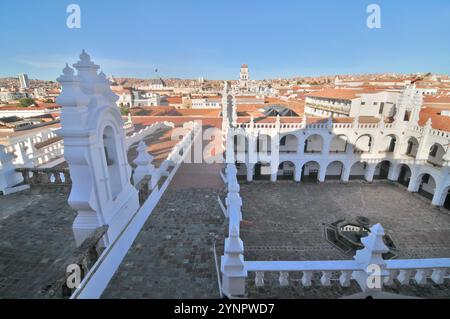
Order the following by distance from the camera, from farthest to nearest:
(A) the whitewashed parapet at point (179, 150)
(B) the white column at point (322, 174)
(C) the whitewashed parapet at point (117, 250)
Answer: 1. (B) the white column at point (322, 174)
2. (A) the whitewashed parapet at point (179, 150)
3. (C) the whitewashed parapet at point (117, 250)

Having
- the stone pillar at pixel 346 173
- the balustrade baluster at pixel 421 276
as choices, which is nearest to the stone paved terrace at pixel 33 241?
the balustrade baluster at pixel 421 276

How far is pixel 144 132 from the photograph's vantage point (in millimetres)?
22312

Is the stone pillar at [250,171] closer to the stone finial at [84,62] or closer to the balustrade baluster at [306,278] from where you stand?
the balustrade baluster at [306,278]

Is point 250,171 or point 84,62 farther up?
point 84,62

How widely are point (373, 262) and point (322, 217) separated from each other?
41.7ft

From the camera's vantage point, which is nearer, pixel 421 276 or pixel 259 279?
pixel 259 279

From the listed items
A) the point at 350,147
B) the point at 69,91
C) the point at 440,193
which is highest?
the point at 69,91

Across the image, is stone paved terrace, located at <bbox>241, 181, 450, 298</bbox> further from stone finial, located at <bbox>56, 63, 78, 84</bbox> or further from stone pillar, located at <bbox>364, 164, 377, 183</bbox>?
stone finial, located at <bbox>56, 63, 78, 84</bbox>

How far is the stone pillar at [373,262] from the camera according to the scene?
5.45 metres

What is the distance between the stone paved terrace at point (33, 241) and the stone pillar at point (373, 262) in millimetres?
6793

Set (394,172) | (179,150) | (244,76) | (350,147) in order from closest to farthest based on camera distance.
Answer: (179,150) < (350,147) < (394,172) < (244,76)

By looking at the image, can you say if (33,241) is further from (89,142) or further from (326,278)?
(326,278)

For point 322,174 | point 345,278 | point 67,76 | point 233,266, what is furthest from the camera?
point 322,174

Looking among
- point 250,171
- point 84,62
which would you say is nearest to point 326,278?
point 84,62
